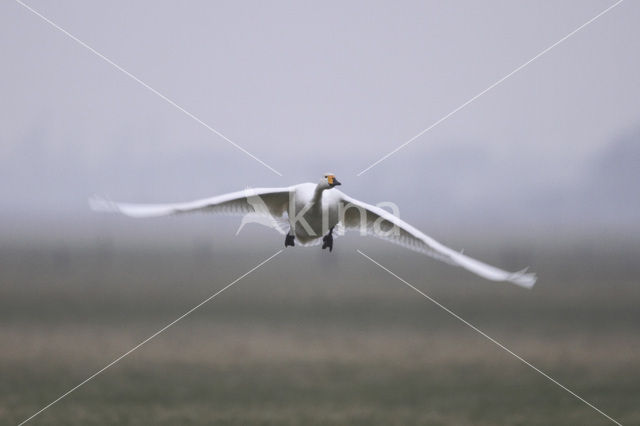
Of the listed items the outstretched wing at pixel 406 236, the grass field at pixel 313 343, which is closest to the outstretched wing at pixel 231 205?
the outstretched wing at pixel 406 236

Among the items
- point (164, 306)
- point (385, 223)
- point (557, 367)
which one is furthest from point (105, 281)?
point (385, 223)

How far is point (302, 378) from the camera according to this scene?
878 inches

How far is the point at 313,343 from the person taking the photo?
25297 millimetres

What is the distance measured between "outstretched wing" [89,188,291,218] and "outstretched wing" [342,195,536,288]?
70cm

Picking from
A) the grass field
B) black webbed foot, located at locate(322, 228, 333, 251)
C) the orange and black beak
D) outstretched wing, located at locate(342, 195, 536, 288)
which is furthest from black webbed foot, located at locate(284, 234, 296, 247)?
the grass field

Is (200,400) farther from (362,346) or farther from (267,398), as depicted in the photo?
(362,346)

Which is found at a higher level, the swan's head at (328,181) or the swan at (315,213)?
the swan's head at (328,181)

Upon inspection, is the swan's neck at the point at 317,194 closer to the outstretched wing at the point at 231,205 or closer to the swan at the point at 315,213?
the swan at the point at 315,213

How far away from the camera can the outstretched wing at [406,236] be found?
313 inches

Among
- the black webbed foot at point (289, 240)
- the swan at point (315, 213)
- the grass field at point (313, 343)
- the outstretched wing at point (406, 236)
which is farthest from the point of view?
the grass field at point (313, 343)

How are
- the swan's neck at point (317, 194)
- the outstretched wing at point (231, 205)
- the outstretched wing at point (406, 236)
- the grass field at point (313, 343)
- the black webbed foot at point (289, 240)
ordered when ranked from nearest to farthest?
the outstretched wing at point (406, 236) < the outstretched wing at point (231, 205) < the swan's neck at point (317, 194) < the black webbed foot at point (289, 240) < the grass field at point (313, 343)

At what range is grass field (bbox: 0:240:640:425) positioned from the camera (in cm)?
2069

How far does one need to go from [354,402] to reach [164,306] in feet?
36.5

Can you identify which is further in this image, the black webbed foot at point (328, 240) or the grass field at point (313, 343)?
the grass field at point (313, 343)
